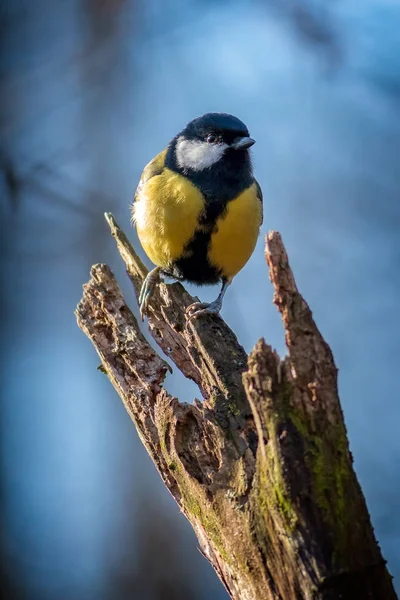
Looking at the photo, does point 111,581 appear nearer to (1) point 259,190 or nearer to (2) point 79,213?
(2) point 79,213

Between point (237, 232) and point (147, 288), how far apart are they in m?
0.36

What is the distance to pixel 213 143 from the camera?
2.49 m

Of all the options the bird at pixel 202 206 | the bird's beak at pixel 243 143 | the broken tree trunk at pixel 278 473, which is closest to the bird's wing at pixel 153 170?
the bird at pixel 202 206

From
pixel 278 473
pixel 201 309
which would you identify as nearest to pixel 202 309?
pixel 201 309

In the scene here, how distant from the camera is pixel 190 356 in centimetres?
199

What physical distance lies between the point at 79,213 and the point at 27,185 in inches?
16.7

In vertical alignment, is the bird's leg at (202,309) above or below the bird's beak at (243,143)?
below

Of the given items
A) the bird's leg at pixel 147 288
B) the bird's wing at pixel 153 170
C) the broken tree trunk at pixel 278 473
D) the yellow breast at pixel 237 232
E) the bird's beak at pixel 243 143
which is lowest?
the broken tree trunk at pixel 278 473

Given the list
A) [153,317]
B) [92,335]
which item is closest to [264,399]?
[92,335]

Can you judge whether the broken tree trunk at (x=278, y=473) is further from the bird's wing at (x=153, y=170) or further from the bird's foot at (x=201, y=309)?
the bird's wing at (x=153, y=170)

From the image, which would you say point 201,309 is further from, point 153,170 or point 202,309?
point 153,170

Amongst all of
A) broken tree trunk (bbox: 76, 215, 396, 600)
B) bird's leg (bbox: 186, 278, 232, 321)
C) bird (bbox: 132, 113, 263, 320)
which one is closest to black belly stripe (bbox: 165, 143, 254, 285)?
bird (bbox: 132, 113, 263, 320)

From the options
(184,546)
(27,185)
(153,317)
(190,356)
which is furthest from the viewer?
(27,185)

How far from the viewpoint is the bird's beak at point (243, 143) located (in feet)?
8.00
